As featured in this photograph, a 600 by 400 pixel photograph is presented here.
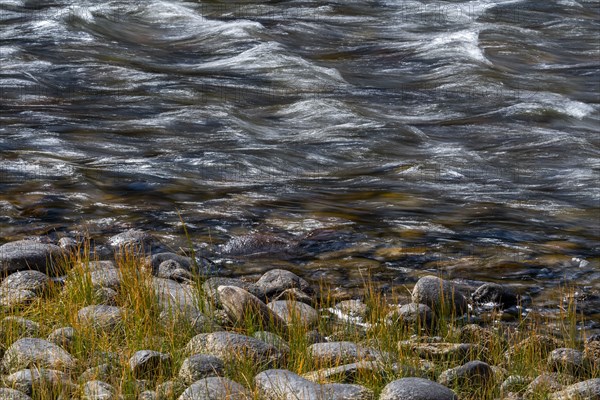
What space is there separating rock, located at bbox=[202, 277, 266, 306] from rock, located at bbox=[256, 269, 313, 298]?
7 cm

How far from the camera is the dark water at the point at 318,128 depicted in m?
9.88

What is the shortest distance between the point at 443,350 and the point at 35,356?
7.96 ft

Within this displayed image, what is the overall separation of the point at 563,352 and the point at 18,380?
129 inches

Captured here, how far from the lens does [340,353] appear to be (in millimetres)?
6383

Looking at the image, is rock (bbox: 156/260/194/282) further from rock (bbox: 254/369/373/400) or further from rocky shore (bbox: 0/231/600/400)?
rock (bbox: 254/369/373/400)

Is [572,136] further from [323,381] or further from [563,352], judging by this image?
[323,381]

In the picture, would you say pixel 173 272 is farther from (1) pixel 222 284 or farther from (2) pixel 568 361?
(2) pixel 568 361

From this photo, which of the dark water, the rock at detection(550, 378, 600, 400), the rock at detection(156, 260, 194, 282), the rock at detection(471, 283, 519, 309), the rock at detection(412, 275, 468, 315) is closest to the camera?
the rock at detection(550, 378, 600, 400)

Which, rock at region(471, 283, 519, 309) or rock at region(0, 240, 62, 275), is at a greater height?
rock at region(0, 240, 62, 275)

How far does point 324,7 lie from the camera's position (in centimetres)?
2180

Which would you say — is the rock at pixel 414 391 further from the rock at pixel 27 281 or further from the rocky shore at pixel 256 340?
the rock at pixel 27 281

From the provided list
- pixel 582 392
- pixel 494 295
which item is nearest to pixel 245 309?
pixel 582 392

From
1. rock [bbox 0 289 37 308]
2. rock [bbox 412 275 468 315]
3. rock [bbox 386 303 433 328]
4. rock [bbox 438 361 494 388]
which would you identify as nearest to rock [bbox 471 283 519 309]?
rock [bbox 412 275 468 315]

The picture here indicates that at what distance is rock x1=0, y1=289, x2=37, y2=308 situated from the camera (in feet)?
23.0
